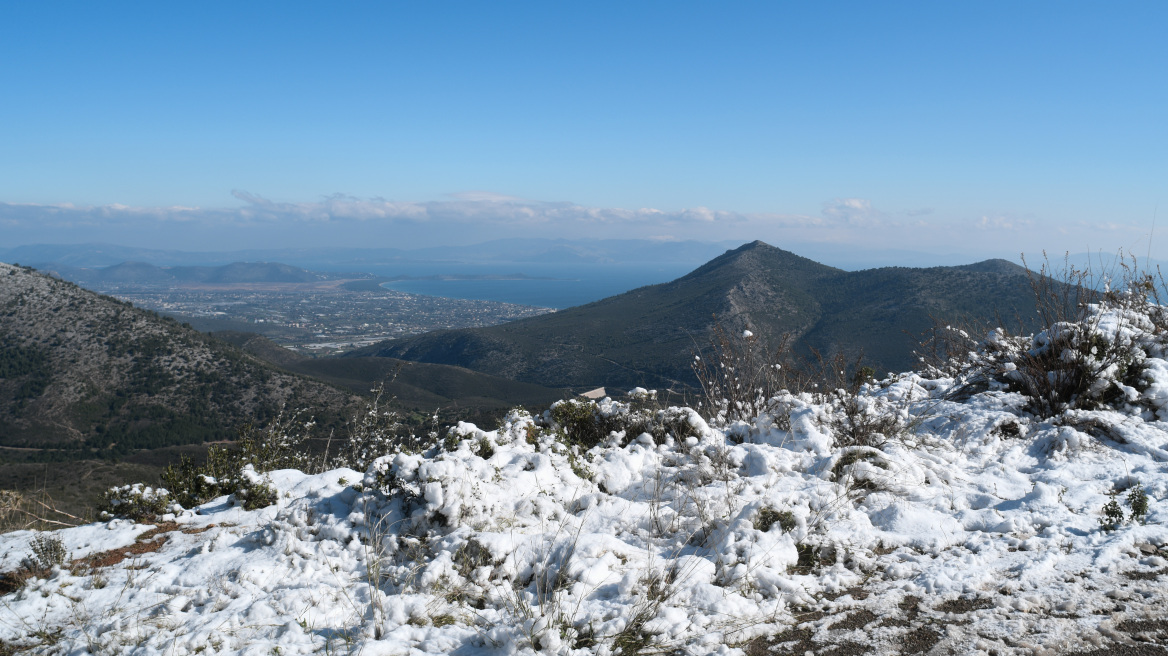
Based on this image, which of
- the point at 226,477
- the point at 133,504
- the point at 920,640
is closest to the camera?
the point at 920,640

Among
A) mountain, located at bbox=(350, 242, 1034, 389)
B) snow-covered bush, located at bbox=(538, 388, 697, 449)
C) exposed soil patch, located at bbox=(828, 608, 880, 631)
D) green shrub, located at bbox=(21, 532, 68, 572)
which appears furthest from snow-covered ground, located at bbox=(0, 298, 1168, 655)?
mountain, located at bbox=(350, 242, 1034, 389)

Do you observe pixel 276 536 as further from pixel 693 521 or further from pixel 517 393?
pixel 517 393

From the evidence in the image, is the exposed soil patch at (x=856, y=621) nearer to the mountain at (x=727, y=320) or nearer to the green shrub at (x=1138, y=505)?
the green shrub at (x=1138, y=505)

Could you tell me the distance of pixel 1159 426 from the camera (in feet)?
18.5

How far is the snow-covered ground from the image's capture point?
2.89 meters

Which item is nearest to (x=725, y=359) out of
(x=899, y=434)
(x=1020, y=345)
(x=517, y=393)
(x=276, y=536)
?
(x=899, y=434)

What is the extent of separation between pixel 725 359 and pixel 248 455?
596 cm

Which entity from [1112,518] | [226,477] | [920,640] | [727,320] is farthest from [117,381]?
[727,320]

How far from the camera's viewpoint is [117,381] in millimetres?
41969

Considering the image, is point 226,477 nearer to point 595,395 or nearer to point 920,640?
point 920,640

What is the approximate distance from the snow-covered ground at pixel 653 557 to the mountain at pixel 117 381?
3719 centimetres

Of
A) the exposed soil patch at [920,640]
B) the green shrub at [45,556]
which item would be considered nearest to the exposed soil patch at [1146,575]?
the exposed soil patch at [920,640]

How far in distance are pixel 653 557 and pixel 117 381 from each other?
5191 centimetres

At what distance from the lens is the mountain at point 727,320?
196ft
